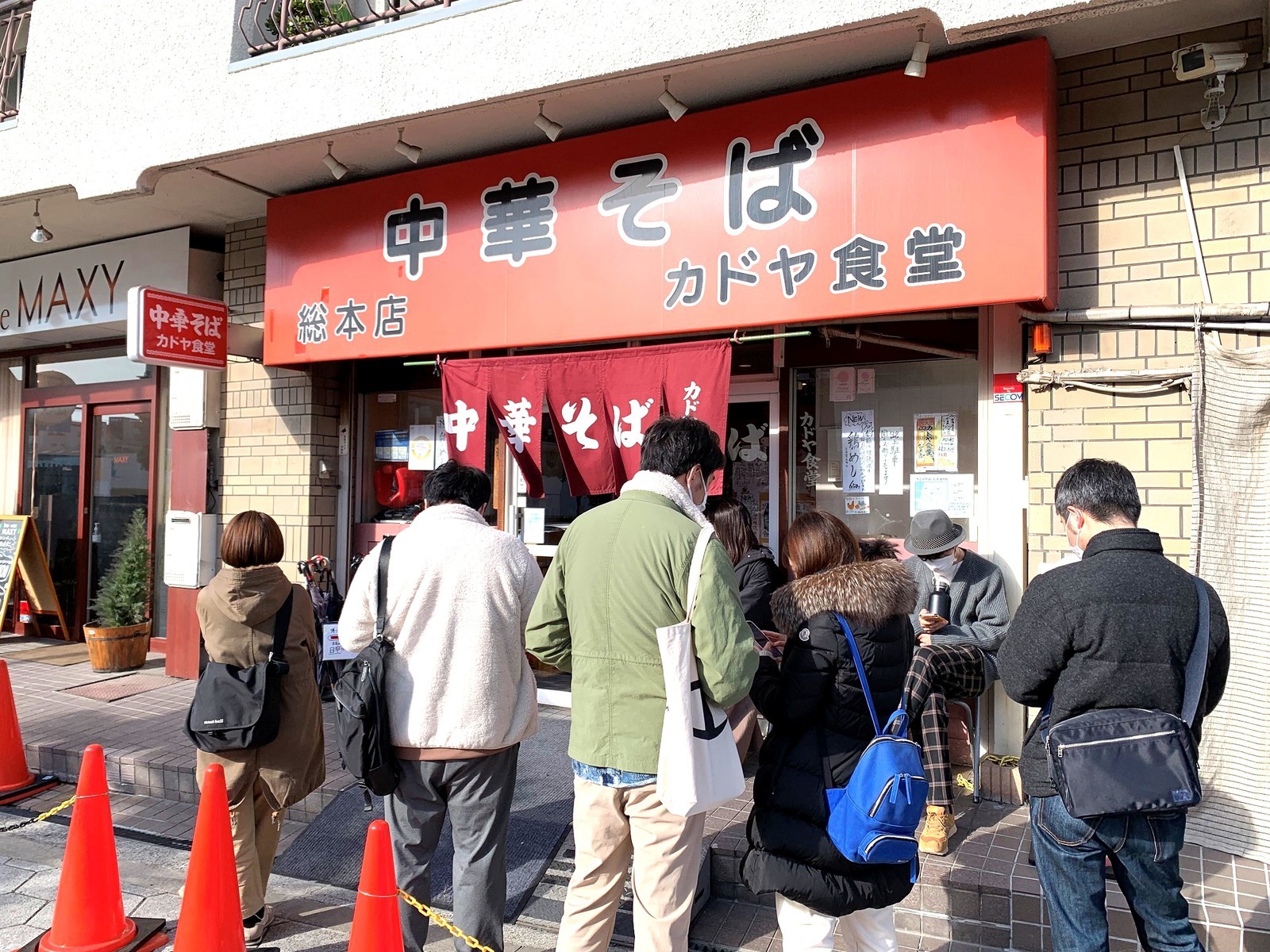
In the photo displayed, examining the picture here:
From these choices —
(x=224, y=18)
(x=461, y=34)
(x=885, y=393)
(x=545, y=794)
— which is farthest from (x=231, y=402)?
(x=885, y=393)

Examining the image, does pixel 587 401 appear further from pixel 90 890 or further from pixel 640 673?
pixel 90 890

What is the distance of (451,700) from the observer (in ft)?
11.0

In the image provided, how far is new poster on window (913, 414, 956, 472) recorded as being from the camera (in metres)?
5.75

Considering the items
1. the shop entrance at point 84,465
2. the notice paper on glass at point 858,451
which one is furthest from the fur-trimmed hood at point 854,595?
the shop entrance at point 84,465

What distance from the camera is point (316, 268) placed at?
7066 mm

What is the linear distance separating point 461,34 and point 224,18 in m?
2.24

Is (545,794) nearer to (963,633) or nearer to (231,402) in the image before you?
(963,633)

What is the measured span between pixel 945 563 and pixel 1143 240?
209 cm

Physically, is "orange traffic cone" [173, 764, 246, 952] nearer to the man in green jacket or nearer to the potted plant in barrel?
the man in green jacket

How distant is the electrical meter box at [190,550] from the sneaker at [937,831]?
253 inches

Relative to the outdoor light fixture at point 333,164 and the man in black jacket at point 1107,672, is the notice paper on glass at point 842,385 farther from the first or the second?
the outdoor light fixture at point 333,164

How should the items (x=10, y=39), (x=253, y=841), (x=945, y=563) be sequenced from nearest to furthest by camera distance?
(x=253, y=841) < (x=945, y=563) < (x=10, y=39)

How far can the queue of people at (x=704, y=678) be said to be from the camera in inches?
108

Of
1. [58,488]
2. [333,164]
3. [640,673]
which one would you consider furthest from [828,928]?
[58,488]
